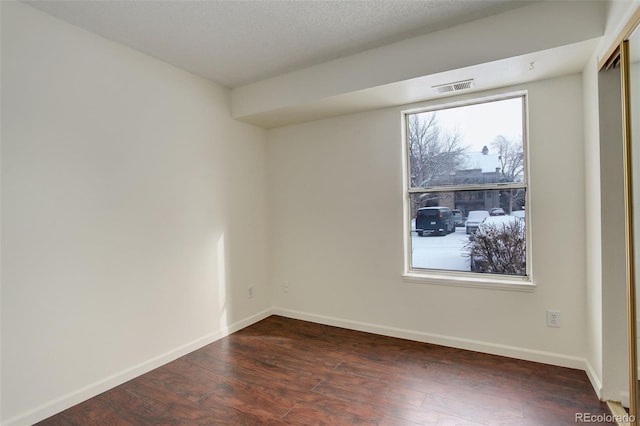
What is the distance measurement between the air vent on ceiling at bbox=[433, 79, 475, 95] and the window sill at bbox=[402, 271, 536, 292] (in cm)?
170

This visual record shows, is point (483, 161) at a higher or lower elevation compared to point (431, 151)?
lower

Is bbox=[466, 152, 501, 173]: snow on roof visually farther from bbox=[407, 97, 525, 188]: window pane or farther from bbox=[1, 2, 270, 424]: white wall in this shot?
bbox=[1, 2, 270, 424]: white wall

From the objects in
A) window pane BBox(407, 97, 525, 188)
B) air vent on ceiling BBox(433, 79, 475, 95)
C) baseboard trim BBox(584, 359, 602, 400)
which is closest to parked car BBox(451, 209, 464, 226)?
window pane BBox(407, 97, 525, 188)

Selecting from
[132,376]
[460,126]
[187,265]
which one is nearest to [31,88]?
[187,265]

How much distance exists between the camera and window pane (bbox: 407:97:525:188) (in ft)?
9.43

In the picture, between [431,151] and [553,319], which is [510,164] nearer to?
[431,151]

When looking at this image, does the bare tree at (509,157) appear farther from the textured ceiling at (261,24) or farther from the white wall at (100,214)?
the white wall at (100,214)

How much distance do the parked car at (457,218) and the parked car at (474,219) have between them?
5 cm

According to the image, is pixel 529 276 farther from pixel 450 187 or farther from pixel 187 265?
pixel 187 265

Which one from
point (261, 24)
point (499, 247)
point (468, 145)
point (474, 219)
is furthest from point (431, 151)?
point (261, 24)

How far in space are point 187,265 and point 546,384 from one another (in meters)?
3.09

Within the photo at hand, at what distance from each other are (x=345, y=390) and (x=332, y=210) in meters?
1.88

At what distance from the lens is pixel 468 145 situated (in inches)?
121

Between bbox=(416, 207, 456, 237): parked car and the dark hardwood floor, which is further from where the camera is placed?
bbox=(416, 207, 456, 237): parked car
